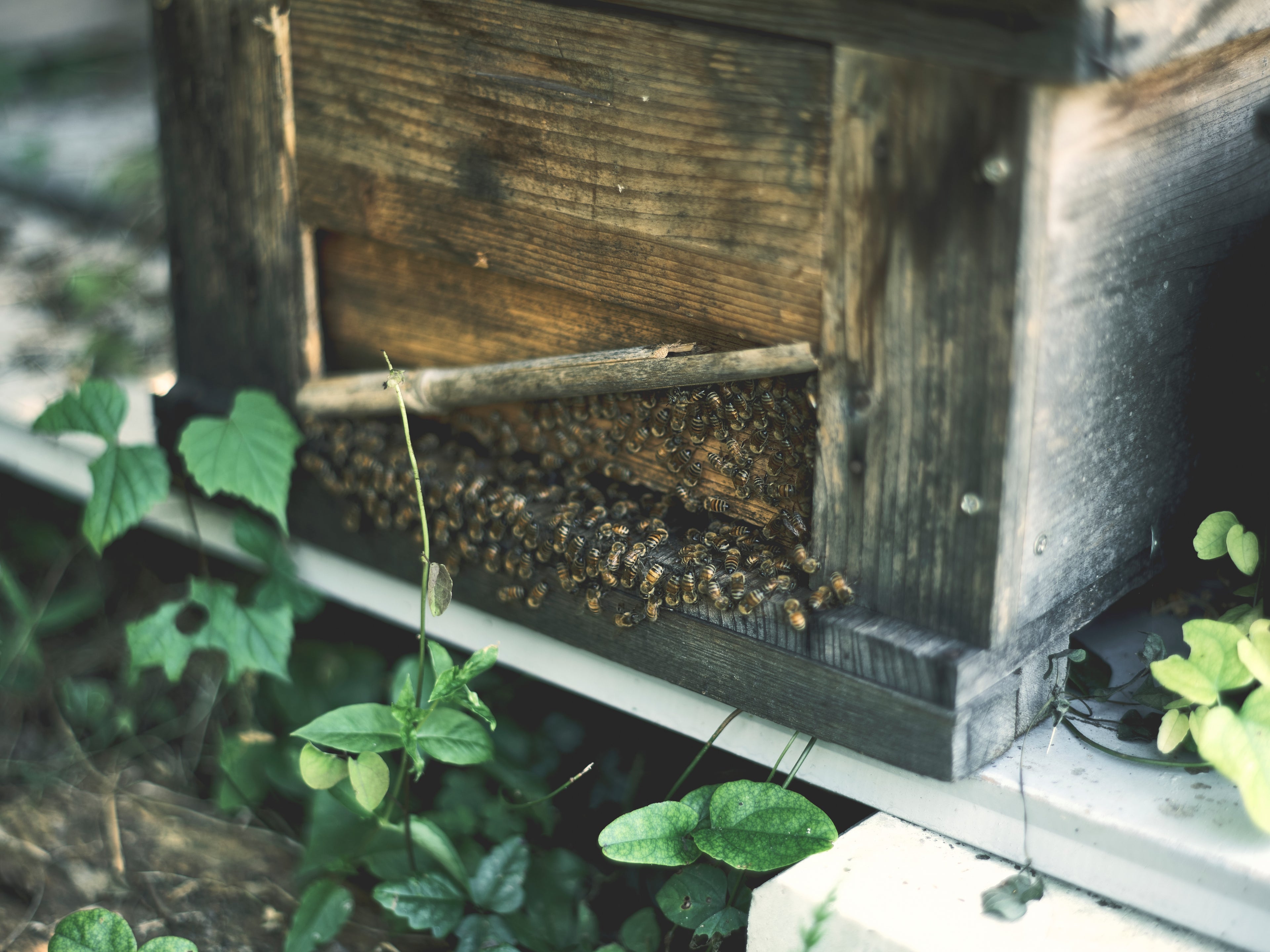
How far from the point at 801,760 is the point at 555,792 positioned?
1.38 ft

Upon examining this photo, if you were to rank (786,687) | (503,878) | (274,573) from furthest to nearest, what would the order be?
(274,573) → (503,878) → (786,687)

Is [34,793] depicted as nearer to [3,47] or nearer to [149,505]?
[149,505]

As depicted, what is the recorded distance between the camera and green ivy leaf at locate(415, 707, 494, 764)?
192 centimetres

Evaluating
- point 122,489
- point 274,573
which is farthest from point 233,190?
point 274,573

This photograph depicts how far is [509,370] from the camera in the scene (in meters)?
2.09

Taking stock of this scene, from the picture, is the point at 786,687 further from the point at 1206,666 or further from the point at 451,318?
the point at 451,318

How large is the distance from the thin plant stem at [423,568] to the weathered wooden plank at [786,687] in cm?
17

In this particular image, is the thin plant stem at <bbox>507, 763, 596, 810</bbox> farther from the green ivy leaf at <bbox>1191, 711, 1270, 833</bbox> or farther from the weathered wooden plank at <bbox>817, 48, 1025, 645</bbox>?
the green ivy leaf at <bbox>1191, 711, 1270, 833</bbox>

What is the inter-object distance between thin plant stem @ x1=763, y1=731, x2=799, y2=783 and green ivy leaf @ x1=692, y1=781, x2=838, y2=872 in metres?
0.04

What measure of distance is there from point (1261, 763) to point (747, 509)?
2.73ft

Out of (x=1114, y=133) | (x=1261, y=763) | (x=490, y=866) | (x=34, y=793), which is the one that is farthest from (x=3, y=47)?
(x=1261, y=763)

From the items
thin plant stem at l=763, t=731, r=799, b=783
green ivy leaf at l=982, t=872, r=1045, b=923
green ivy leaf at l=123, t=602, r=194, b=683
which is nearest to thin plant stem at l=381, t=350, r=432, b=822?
green ivy leaf at l=123, t=602, r=194, b=683

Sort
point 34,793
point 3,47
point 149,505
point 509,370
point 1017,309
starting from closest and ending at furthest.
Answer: point 1017,309
point 509,370
point 149,505
point 34,793
point 3,47

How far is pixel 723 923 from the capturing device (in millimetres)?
1850
